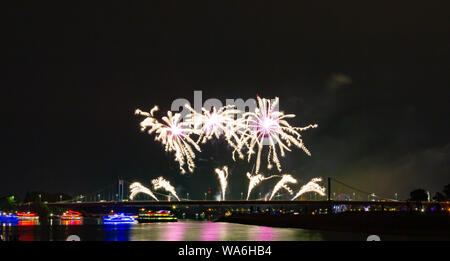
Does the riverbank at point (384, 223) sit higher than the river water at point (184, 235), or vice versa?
the riverbank at point (384, 223)

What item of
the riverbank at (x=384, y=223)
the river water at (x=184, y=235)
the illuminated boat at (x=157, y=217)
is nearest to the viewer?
the river water at (x=184, y=235)

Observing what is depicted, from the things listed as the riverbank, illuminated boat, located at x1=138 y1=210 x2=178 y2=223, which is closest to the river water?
the riverbank

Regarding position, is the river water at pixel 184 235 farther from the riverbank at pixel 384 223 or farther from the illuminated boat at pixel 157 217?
the illuminated boat at pixel 157 217

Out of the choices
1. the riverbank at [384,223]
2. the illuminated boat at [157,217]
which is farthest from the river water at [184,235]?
the illuminated boat at [157,217]

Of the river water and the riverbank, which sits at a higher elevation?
the riverbank

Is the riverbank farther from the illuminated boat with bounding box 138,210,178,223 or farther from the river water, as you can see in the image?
the illuminated boat with bounding box 138,210,178,223

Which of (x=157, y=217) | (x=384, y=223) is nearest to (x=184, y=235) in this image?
(x=384, y=223)

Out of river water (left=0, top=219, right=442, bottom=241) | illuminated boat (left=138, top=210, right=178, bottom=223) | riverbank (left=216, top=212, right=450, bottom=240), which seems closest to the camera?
river water (left=0, top=219, right=442, bottom=241)

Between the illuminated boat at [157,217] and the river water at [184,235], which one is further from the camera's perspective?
the illuminated boat at [157,217]
